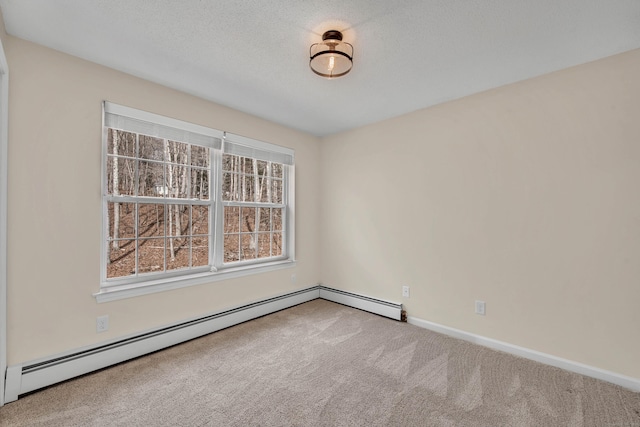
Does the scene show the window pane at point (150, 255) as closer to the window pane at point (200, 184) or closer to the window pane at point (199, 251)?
the window pane at point (199, 251)

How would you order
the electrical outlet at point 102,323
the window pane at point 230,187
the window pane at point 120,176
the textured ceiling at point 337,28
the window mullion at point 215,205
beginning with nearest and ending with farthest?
the textured ceiling at point 337,28
the electrical outlet at point 102,323
the window pane at point 120,176
the window mullion at point 215,205
the window pane at point 230,187

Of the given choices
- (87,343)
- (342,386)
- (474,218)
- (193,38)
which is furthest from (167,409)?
(474,218)

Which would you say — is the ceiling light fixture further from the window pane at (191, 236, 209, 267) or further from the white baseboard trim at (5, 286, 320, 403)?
the white baseboard trim at (5, 286, 320, 403)

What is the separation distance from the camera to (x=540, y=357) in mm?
2383

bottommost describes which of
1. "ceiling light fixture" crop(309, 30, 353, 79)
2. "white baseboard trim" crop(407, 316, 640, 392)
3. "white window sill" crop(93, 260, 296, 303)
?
"white baseboard trim" crop(407, 316, 640, 392)

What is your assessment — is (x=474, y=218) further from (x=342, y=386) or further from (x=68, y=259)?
(x=68, y=259)

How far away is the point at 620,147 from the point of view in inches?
81.9

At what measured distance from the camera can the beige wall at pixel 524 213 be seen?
2.09 metres

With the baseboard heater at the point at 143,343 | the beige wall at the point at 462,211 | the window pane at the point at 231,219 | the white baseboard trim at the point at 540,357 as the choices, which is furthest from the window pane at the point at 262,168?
the white baseboard trim at the point at 540,357

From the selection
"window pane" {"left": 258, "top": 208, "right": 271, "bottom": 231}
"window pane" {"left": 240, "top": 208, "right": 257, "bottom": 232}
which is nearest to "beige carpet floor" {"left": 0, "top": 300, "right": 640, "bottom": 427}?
"window pane" {"left": 240, "top": 208, "right": 257, "bottom": 232}

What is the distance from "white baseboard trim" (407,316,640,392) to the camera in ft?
6.71

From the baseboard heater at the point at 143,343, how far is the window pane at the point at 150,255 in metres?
0.58

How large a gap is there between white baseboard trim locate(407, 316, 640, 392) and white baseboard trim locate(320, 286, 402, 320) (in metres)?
0.29

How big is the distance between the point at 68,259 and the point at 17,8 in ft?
5.48
